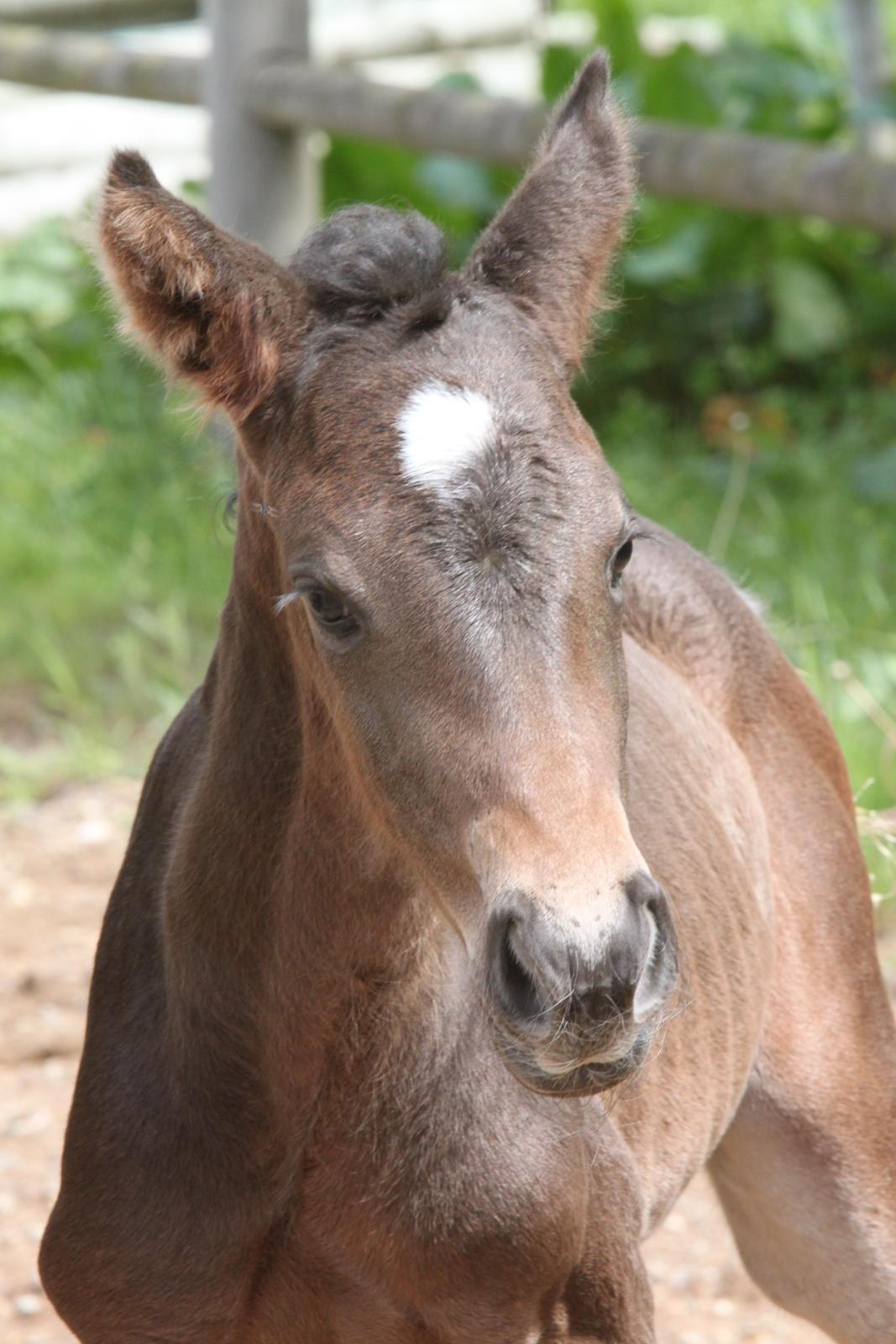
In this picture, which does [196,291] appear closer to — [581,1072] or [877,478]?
[581,1072]

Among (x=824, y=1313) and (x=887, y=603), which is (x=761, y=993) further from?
(x=887, y=603)

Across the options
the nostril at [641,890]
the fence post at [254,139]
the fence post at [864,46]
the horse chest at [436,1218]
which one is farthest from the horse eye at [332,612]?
the fence post at [864,46]

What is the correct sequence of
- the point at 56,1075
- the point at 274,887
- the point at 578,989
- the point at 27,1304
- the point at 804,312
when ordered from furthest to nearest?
Result: the point at 804,312
the point at 56,1075
the point at 27,1304
the point at 274,887
the point at 578,989

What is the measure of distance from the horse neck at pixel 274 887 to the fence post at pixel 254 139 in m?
4.22

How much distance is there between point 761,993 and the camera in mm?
3023

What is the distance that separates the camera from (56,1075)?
4.17 m

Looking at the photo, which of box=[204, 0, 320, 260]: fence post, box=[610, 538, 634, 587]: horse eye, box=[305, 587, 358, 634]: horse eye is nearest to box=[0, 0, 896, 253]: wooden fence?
box=[204, 0, 320, 260]: fence post

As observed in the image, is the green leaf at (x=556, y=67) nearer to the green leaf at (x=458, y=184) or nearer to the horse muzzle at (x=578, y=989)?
the green leaf at (x=458, y=184)

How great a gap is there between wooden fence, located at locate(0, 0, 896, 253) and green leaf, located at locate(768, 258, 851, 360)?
0.61 meters

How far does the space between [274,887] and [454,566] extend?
62cm

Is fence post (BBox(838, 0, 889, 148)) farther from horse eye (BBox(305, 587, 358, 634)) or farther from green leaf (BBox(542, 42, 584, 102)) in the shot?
horse eye (BBox(305, 587, 358, 634))

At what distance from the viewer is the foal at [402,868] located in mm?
1914

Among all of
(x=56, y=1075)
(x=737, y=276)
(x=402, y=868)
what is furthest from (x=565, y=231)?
(x=737, y=276)

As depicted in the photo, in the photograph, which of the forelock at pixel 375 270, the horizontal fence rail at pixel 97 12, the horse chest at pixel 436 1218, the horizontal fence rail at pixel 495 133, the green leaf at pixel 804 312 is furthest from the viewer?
the horizontal fence rail at pixel 97 12
